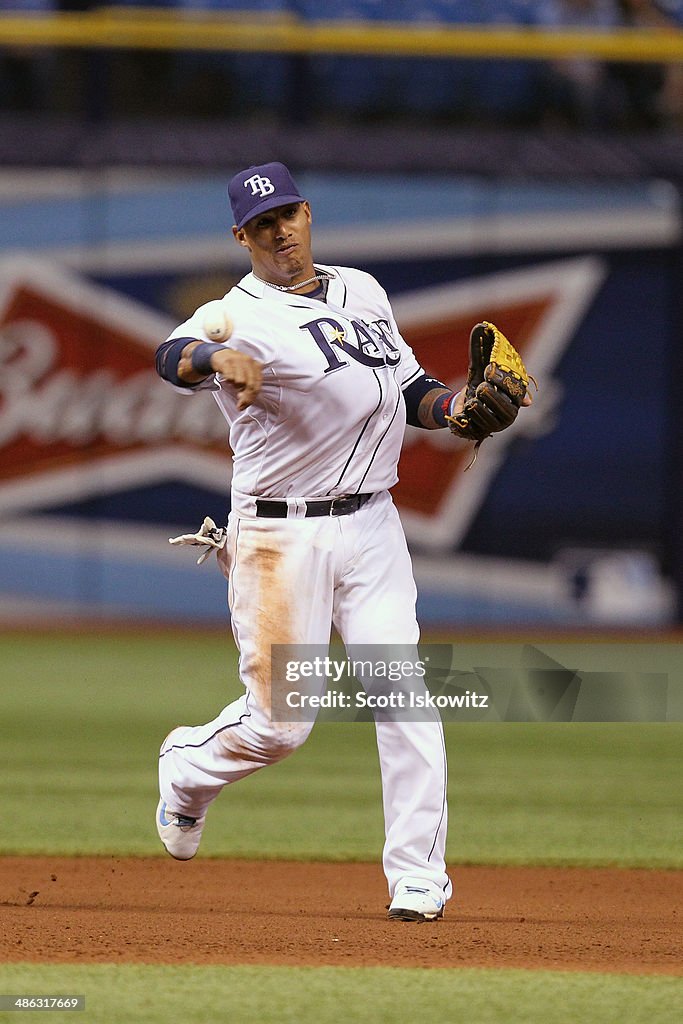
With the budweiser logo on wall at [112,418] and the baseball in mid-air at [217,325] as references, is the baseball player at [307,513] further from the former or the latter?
the budweiser logo on wall at [112,418]

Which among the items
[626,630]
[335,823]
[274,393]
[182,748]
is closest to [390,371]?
[274,393]

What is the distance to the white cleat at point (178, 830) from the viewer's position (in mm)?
4754

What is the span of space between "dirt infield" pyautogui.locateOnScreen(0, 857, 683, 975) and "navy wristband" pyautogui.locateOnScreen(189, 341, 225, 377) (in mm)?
1384

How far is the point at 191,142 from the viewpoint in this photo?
13.4 m

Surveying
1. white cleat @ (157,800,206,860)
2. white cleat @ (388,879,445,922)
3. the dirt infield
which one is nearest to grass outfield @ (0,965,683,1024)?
the dirt infield

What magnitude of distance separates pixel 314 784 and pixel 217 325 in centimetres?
339

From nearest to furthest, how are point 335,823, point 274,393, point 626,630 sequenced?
point 274,393
point 335,823
point 626,630

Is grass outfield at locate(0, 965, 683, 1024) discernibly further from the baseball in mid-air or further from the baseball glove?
the baseball in mid-air

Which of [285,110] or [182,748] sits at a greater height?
[285,110]

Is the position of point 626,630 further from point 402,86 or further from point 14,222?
point 14,222

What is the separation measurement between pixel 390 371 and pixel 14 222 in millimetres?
9463

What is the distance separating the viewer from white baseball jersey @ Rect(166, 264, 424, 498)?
441 cm

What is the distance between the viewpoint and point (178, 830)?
4758 millimetres
